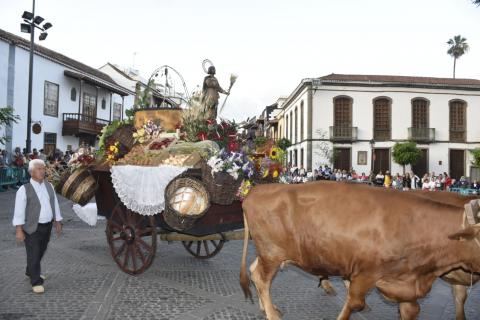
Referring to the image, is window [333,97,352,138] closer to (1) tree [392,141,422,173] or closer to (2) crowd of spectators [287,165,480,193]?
(1) tree [392,141,422,173]

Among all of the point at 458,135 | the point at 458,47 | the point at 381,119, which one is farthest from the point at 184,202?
the point at 458,47

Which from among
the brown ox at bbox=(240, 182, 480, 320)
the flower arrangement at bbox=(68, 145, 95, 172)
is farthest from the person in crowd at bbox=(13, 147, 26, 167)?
the brown ox at bbox=(240, 182, 480, 320)

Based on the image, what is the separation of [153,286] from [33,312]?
1612mm

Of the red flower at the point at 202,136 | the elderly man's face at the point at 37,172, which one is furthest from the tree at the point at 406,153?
the elderly man's face at the point at 37,172

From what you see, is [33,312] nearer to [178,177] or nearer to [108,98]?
[178,177]

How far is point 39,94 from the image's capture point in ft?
100

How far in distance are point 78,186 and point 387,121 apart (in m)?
35.5

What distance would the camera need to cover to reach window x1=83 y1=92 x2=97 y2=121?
36.0 m

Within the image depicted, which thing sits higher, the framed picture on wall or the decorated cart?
the framed picture on wall

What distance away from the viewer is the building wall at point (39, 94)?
1109 inches

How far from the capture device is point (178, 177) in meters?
6.19

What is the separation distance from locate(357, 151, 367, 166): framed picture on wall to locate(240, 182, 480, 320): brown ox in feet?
115

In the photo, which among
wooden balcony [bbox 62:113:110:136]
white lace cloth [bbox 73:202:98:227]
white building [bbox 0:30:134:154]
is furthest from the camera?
wooden balcony [bbox 62:113:110:136]

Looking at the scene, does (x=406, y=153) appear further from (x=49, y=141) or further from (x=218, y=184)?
(x=218, y=184)
